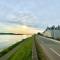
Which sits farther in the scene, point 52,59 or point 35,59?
point 52,59

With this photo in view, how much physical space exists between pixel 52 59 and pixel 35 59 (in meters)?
4.00

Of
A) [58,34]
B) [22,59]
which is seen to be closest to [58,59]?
[22,59]

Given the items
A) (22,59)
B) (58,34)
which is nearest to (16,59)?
(22,59)

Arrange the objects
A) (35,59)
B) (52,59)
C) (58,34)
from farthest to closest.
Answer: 1. (58,34)
2. (52,59)
3. (35,59)

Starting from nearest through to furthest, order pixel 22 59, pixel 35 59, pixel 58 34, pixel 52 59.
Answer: pixel 35 59, pixel 52 59, pixel 22 59, pixel 58 34

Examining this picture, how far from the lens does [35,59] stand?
1362cm

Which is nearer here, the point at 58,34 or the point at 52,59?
the point at 52,59

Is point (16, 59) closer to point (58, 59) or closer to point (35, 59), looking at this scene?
point (58, 59)

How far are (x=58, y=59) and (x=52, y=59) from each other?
50 centimetres

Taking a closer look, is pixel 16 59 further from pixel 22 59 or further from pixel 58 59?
pixel 58 59

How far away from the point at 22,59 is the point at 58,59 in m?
3.65

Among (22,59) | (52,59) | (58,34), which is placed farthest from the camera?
(58,34)

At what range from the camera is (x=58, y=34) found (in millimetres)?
125250

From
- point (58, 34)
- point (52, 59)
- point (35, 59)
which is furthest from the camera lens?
point (58, 34)
